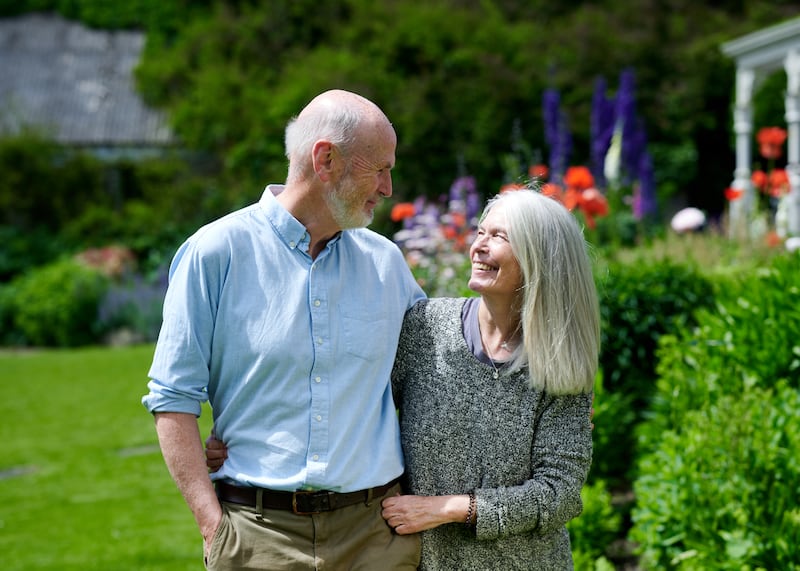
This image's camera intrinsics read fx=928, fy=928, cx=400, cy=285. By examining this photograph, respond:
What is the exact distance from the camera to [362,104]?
2.27m

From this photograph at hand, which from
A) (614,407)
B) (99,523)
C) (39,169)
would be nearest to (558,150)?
(614,407)

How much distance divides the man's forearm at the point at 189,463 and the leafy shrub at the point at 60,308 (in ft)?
42.0

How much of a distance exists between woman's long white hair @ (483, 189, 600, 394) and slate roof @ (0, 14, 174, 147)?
17.9 metres

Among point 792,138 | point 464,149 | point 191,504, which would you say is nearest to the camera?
point 191,504

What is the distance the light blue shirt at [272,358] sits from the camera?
Answer: 2195 mm

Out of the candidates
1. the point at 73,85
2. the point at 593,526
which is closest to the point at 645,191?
the point at 593,526

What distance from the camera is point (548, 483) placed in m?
2.29

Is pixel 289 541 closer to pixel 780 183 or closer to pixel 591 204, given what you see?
pixel 591 204

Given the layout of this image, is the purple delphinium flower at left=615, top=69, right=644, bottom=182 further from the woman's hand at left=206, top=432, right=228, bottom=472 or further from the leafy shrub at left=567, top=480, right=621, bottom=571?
the woman's hand at left=206, top=432, right=228, bottom=472

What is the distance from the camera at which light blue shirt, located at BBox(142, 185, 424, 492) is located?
7.20 ft

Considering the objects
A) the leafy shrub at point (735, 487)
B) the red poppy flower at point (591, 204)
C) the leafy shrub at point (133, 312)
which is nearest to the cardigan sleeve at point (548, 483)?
the leafy shrub at point (735, 487)

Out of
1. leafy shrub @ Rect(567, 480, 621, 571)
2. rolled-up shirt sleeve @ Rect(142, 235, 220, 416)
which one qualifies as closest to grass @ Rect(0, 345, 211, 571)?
leafy shrub @ Rect(567, 480, 621, 571)

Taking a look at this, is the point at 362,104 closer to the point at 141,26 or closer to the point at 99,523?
the point at 99,523

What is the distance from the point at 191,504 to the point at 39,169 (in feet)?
57.7
